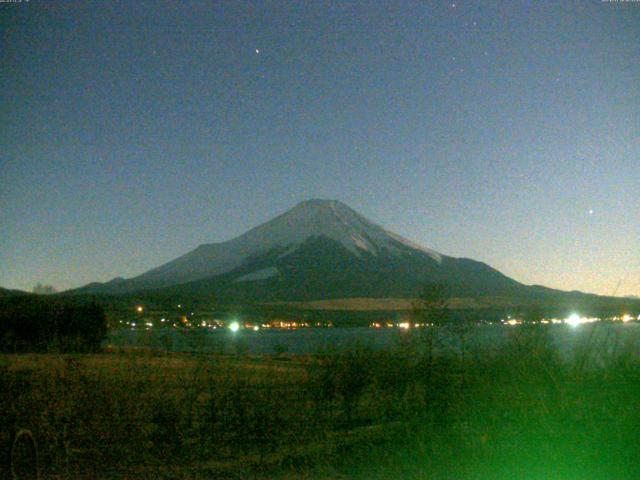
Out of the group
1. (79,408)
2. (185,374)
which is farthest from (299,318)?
(79,408)

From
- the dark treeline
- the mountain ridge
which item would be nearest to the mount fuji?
the mountain ridge

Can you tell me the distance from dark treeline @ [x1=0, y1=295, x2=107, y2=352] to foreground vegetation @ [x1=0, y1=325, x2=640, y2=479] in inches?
680

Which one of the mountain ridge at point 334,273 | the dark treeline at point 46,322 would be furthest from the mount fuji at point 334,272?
the dark treeline at point 46,322

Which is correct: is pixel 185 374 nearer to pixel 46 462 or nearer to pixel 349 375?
pixel 349 375

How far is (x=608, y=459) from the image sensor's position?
791 centimetres

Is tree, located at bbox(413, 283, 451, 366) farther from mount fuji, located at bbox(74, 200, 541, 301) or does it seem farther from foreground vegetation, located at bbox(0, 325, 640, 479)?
mount fuji, located at bbox(74, 200, 541, 301)

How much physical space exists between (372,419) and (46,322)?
24.8 metres

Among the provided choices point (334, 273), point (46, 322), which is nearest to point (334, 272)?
point (334, 273)

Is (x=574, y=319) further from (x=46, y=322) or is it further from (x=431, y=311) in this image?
(x=46, y=322)

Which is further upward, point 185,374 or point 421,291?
point 421,291

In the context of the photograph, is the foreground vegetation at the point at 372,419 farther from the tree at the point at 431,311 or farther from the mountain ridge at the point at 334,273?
the mountain ridge at the point at 334,273

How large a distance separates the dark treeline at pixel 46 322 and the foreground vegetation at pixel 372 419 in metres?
17.3

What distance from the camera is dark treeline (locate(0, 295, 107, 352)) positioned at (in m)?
32.5

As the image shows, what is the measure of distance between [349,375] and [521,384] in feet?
19.4
